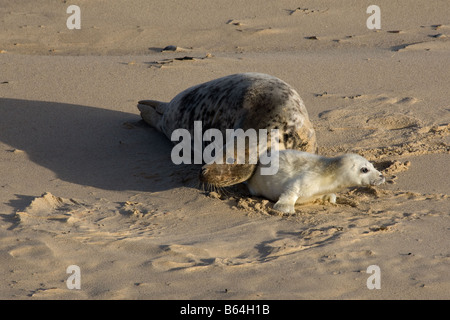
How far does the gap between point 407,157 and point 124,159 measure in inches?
94.3

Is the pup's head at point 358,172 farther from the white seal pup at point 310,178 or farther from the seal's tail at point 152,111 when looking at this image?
the seal's tail at point 152,111

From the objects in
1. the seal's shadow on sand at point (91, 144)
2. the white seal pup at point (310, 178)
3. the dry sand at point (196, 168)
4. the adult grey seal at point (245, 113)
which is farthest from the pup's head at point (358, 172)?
the seal's shadow on sand at point (91, 144)

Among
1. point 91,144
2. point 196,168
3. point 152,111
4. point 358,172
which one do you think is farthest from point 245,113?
point 91,144

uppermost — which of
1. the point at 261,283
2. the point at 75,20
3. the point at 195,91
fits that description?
the point at 75,20

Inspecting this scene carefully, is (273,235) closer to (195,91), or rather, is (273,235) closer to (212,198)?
(212,198)

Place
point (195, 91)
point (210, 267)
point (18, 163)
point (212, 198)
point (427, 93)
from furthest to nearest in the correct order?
1. point (427, 93)
2. point (195, 91)
3. point (18, 163)
4. point (212, 198)
5. point (210, 267)

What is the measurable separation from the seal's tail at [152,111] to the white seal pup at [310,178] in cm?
166

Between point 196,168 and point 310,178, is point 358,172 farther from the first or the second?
point 196,168

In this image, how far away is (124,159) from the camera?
18.6 ft

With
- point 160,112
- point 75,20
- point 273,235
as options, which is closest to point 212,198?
point 273,235

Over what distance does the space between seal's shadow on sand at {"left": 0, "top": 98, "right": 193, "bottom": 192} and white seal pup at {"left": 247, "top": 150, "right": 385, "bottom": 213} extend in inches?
30.5

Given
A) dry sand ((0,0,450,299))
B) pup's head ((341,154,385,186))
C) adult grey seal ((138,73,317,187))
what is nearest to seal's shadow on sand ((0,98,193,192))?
dry sand ((0,0,450,299))

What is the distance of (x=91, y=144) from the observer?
5957 mm

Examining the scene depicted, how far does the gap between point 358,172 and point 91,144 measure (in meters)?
2.47
